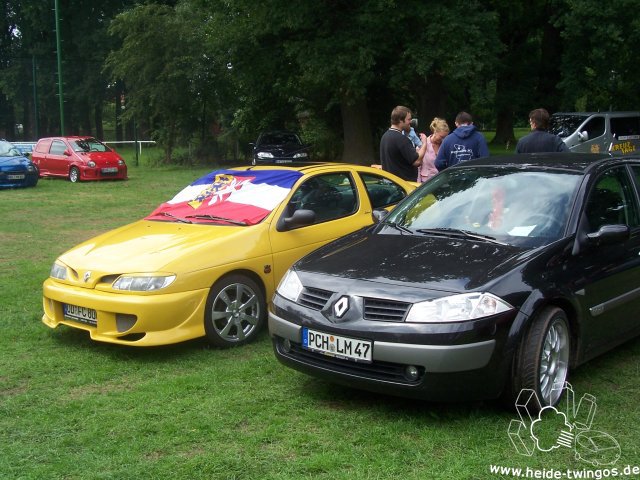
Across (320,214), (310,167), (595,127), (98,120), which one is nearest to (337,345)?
(320,214)

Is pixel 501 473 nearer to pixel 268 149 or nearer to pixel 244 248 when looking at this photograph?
pixel 244 248

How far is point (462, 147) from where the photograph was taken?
8.45 m

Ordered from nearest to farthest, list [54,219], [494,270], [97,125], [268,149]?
[494,270], [54,219], [268,149], [97,125]

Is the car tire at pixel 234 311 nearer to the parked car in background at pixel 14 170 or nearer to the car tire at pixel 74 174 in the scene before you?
the parked car in background at pixel 14 170

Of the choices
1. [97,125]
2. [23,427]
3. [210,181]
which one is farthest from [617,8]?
[97,125]

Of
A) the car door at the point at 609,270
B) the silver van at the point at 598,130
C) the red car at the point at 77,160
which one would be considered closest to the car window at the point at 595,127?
the silver van at the point at 598,130

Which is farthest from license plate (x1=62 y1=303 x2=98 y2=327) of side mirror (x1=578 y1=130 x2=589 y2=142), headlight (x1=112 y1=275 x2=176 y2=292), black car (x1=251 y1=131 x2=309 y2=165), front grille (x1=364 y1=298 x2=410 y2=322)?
black car (x1=251 y1=131 x2=309 y2=165)

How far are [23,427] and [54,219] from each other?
1097cm

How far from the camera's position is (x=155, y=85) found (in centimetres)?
3058

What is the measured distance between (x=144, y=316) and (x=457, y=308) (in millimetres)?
2564

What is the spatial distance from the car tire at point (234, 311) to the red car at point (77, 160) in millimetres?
18635

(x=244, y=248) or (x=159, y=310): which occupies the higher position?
(x=244, y=248)

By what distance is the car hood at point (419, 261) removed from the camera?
4402mm

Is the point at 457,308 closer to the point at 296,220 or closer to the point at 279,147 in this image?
the point at 296,220
